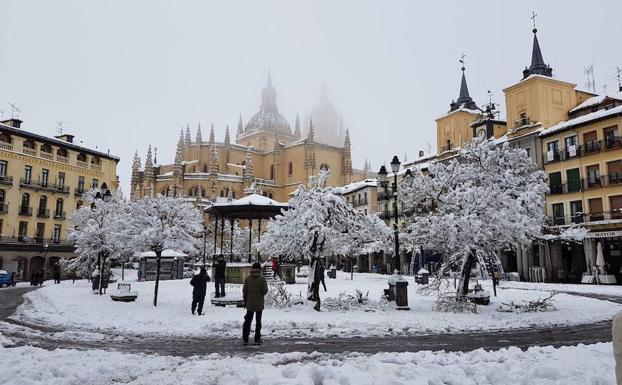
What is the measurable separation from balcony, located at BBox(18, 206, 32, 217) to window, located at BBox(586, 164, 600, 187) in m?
46.5

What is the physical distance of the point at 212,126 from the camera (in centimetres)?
7738

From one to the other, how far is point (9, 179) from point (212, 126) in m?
38.9

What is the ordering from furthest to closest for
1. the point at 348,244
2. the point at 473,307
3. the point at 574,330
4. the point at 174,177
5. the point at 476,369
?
the point at 174,177 < the point at 348,244 < the point at 473,307 < the point at 574,330 < the point at 476,369

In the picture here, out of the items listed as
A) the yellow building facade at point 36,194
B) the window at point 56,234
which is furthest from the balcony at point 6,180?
the window at point 56,234

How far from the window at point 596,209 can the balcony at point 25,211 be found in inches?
1829

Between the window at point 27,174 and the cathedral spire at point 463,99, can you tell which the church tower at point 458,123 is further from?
the window at point 27,174

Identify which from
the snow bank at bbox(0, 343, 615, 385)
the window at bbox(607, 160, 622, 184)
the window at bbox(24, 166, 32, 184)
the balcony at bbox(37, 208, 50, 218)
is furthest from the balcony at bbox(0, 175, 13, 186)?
the window at bbox(607, 160, 622, 184)

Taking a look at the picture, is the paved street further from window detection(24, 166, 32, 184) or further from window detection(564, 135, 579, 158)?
window detection(24, 166, 32, 184)

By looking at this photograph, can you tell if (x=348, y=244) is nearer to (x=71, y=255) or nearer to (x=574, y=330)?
(x=574, y=330)

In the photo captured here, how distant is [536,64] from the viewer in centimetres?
3872

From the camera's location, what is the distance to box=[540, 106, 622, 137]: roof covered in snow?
30.5 meters

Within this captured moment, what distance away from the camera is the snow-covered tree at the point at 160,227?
57.6 feet

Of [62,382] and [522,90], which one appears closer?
[62,382]

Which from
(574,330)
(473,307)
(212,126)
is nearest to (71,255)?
(212,126)
